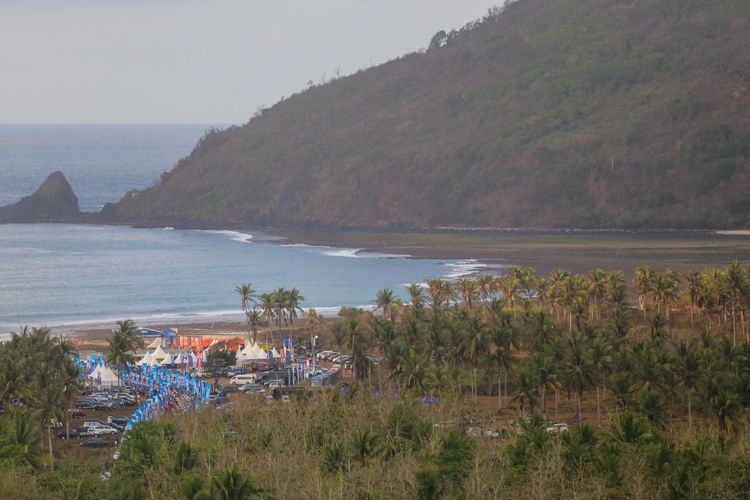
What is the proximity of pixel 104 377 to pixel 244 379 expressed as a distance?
8.00 meters

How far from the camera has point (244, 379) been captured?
7062 centimetres

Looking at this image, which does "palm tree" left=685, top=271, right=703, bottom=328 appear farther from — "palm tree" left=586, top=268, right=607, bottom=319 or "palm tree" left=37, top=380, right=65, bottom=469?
"palm tree" left=37, top=380, right=65, bottom=469

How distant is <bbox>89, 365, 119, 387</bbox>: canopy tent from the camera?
69.9m

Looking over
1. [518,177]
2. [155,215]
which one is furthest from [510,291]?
[155,215]

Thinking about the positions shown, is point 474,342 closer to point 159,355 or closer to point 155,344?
point 159,355

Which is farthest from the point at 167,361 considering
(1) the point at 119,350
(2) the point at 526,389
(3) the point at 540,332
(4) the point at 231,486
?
(4) the point at 231,486

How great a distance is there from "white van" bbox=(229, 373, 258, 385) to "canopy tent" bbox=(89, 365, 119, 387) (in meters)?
6.68

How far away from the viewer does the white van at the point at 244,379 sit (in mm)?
70125

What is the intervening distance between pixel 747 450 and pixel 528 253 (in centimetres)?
9328

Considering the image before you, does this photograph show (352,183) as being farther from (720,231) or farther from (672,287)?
(672,287)

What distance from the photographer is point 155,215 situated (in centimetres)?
19962

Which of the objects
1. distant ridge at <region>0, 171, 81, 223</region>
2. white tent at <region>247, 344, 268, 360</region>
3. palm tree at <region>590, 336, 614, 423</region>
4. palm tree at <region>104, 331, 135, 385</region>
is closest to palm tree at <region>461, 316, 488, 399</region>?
palm tree at <region>590, 336, 614, 423</region>

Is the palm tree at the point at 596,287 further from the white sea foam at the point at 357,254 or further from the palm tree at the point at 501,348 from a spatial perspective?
the white sea foam at the point at 357,254

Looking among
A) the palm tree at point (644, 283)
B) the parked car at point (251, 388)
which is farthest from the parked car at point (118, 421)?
the palm tree at point (644, 283)
